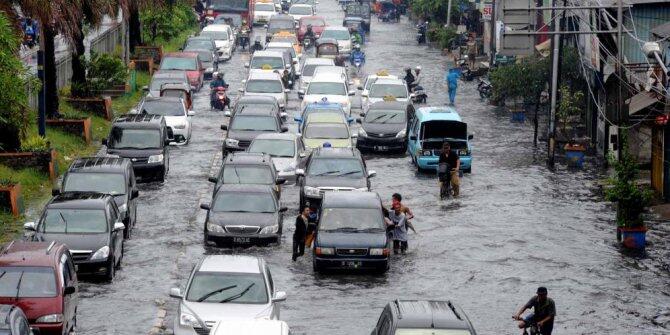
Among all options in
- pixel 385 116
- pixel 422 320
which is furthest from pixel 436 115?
pixel 422 320

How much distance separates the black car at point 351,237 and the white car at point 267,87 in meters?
24.1

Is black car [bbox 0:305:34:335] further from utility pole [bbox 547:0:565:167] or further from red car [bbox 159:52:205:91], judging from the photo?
red car [bbox 159:52:205:91]

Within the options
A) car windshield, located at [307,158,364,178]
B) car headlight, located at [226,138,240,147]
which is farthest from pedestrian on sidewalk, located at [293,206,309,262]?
car headlight, located at [226,138,240,147]

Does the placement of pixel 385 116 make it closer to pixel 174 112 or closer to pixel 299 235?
pixel 174 112

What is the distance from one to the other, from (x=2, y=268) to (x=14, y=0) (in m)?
15.7

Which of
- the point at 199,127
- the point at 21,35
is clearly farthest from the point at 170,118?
the point at 21,35

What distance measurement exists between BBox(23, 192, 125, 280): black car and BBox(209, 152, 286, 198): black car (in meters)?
6.79

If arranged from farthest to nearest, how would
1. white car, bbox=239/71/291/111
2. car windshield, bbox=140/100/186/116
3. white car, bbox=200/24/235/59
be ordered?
white car, bbox=200/24/235/59, white car, bbox=239/71/291/111, car windshield, bbox=140/100/186/116

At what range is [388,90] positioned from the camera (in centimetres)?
5694

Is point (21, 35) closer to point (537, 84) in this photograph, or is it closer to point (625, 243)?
point (625, 243)

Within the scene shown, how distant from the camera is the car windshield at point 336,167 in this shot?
3853cm

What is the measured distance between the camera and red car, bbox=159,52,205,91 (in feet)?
204

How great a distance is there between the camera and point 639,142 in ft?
151

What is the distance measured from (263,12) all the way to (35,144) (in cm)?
5385
